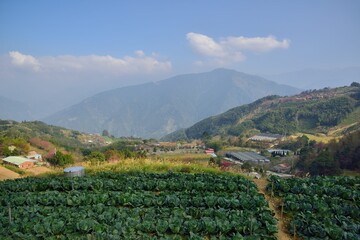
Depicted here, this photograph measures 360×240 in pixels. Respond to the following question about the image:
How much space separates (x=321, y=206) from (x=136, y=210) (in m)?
6.18

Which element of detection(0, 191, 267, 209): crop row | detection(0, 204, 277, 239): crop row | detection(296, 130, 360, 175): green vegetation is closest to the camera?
detection(0, 204, 277, 239): crop row

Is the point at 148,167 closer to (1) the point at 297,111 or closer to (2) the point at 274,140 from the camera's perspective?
(2) the point at 274,140

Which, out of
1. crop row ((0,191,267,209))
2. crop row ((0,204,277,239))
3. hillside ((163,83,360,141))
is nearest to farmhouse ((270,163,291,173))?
hillside ((163,83,360,141))

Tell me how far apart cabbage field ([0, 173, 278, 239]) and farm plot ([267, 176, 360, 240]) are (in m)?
0.90

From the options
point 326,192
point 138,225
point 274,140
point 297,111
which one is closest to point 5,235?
point 138,225

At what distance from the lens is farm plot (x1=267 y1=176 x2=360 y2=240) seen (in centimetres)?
856

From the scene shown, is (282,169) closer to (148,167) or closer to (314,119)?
(148,167)

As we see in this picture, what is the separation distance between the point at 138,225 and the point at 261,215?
12.4ft

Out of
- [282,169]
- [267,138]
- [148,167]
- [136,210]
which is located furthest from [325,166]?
[267,138]

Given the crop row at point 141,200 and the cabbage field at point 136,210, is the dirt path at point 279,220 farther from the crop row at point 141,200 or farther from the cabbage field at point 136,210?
the crop row at point 141,200

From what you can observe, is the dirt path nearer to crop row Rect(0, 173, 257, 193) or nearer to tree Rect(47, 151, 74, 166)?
crop row Rect(0, 173, 257, 193)

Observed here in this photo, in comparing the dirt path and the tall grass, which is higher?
the tall grass

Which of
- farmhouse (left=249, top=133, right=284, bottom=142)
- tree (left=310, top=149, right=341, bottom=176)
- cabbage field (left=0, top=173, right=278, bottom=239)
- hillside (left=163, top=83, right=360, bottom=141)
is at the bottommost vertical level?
tree (left=310, top=149, right=341, bottom=176)

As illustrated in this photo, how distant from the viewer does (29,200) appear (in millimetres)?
11492
